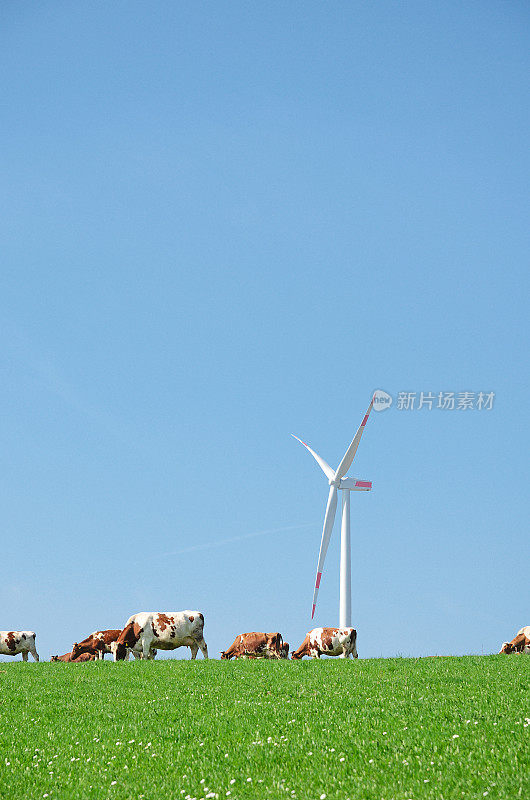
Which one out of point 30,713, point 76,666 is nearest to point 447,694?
point 30,713

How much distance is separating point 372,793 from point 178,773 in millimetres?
3826

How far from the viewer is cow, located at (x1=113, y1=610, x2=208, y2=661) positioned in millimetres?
33438

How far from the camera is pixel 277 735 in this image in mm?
14195

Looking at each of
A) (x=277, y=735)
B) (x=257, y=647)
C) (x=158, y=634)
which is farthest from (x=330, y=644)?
(x=277, y=735)

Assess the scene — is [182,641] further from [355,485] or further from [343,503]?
[355,485]

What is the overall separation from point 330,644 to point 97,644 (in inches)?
441

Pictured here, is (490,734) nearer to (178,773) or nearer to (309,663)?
(178,773)

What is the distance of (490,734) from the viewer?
13.0 meters

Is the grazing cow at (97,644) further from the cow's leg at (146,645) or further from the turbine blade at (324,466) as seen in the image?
the turbine blade at (324,466)

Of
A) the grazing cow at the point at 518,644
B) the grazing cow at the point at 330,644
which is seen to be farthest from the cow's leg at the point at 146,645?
the grazing cow at the point at 518,644
